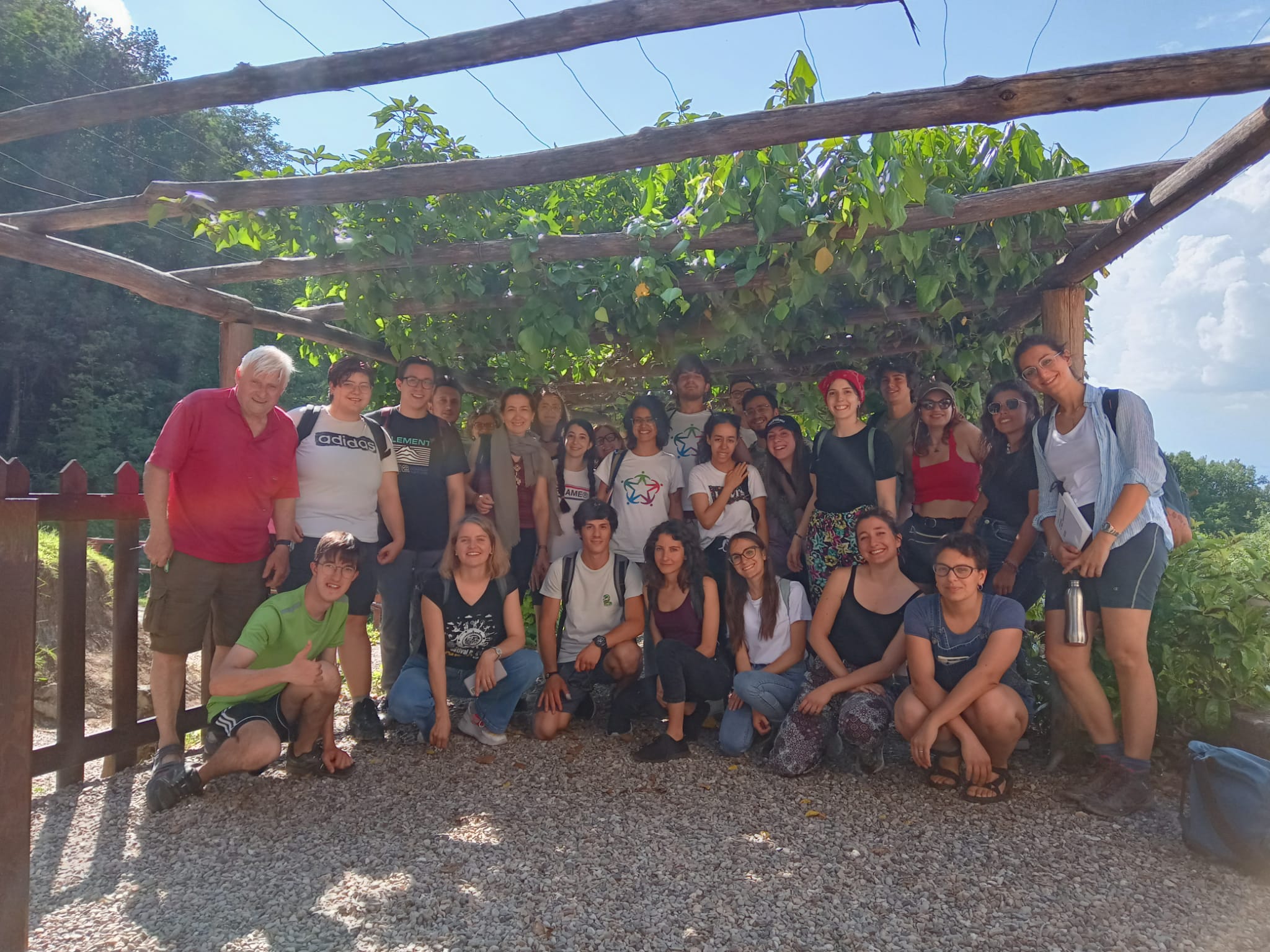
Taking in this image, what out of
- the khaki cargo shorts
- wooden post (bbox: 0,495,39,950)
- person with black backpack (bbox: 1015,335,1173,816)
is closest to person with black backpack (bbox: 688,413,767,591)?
person with black backpack (bbox: 1015,335,1173,816)

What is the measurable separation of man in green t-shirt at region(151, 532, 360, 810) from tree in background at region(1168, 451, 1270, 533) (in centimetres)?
4380

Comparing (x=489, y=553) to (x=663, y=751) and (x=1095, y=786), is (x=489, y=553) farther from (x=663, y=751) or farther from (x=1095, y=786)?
(x=1095, y=786)

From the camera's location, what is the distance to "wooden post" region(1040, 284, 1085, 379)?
4.98 m

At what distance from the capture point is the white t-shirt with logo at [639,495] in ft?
16.0

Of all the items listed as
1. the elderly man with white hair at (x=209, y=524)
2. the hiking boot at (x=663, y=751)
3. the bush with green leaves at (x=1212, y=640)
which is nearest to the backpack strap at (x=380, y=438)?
the elderly man with white hair at (x=209, y=524)

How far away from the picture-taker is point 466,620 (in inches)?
172

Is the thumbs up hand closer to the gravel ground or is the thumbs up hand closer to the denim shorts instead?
the gravel ground

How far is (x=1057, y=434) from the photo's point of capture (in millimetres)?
3699

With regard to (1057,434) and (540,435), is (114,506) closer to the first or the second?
(540,435)

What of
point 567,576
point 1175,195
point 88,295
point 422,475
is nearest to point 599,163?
point 422,475

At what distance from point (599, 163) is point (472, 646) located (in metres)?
2.57

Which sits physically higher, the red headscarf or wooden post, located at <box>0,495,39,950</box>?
the red headscarf

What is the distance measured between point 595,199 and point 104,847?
17.1 ft

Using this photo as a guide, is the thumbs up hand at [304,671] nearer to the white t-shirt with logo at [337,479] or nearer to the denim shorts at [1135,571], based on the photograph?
the white t-shirt with logo at [337,479]
